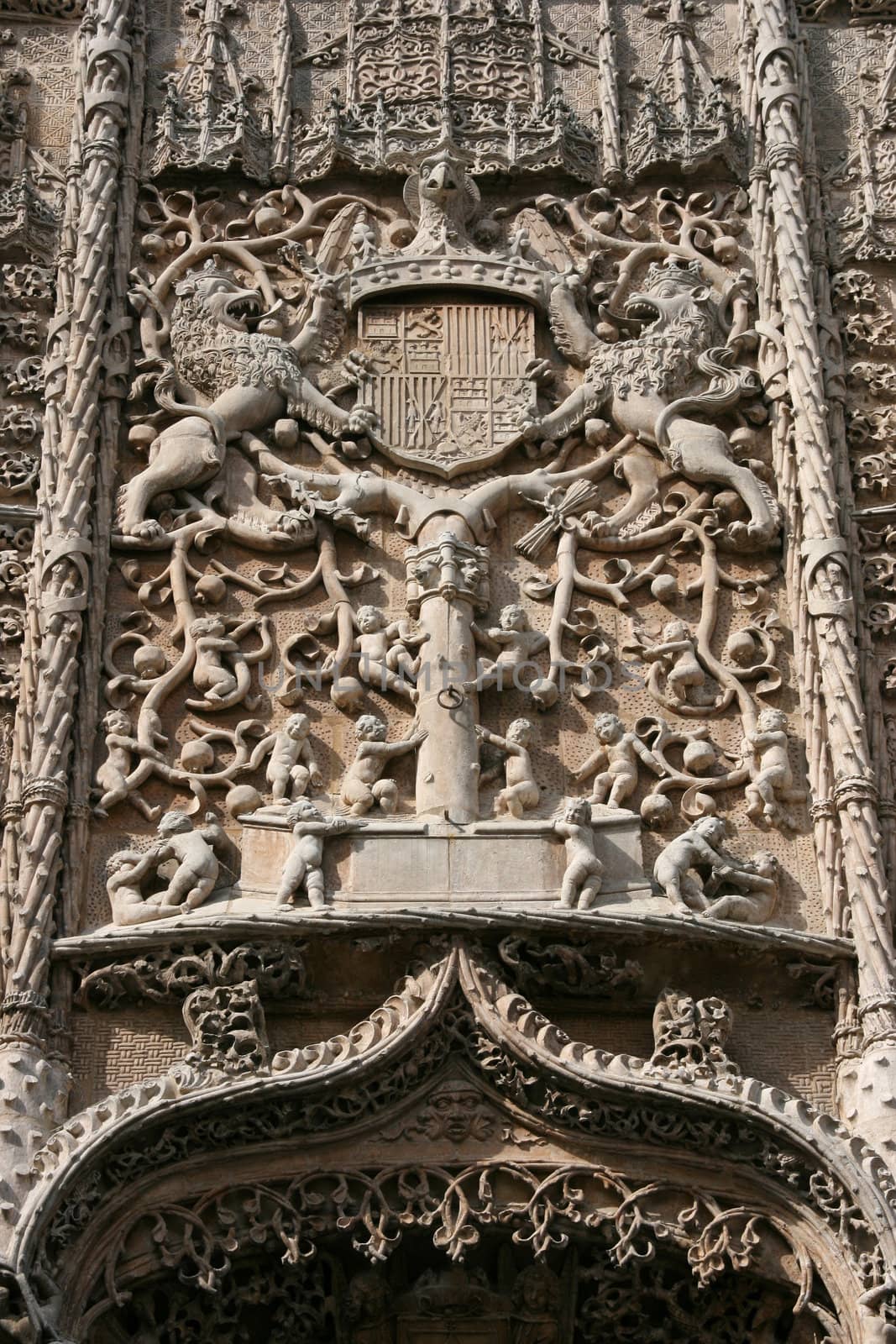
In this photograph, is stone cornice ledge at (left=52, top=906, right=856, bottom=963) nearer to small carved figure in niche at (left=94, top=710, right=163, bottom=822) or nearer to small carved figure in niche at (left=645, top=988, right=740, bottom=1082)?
small carved figure in niche at (left=645, top=988, right=740, bottom=1082)

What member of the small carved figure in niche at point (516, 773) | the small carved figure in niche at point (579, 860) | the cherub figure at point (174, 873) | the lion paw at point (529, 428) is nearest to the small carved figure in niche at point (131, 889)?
the cherub figure at point (174, 873)

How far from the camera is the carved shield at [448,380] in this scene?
42.7 feet

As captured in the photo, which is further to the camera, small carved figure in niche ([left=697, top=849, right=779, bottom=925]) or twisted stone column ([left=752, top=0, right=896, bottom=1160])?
small carved figure in niche ([left=697, top=849, right=779, bottom=925])

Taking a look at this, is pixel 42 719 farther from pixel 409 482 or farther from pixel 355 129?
pixel 355 129

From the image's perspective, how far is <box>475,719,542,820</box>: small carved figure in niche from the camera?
11.9 m

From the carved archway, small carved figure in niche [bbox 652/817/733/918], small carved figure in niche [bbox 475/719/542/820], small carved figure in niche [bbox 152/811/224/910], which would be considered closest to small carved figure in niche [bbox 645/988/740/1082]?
the carved archway

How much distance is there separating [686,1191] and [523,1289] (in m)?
0.84

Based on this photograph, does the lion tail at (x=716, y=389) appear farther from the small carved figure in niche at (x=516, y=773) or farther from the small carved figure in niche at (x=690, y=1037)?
the small carved figure in niche at (x=690, y=1037)

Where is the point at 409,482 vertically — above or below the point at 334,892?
above

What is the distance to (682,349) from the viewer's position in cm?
1331

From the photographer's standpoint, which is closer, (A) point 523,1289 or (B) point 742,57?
(A) point 523,1289

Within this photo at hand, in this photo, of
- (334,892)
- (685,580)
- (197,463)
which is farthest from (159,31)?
(334,892)

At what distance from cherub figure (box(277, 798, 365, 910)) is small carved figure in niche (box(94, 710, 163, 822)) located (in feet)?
2.46

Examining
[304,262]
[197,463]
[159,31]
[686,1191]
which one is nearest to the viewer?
[686,1191]
